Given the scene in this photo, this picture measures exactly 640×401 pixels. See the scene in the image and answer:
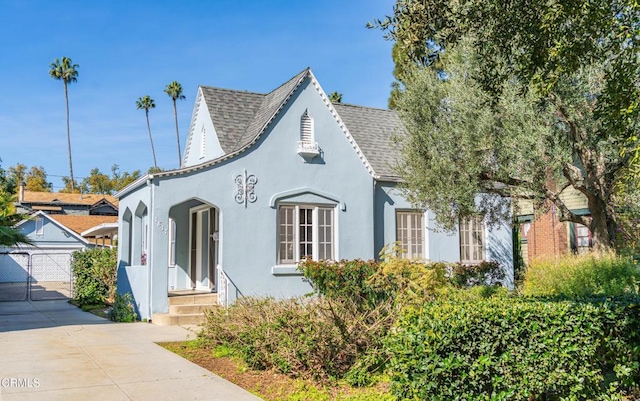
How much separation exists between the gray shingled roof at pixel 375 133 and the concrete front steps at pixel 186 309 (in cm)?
609

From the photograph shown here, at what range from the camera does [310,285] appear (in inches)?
599

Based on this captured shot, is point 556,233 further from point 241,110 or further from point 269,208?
point 241,110

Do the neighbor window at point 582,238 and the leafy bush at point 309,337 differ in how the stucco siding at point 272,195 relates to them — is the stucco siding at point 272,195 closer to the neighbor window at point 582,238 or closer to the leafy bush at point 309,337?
the leafy bush at point 309,337

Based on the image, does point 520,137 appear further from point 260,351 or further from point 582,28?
point 260,351

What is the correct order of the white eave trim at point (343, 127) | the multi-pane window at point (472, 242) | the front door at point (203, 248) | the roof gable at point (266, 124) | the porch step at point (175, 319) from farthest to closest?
the multi-pane window at point (472, 242) < the front door at point (203, 248) < the white eave trim at point (343, 127) < the roof gable at point (266, 124) < the porch step at point (175, 319)

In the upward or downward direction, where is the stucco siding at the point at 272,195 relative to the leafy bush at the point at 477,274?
upward

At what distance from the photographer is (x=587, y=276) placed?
11.7 metres

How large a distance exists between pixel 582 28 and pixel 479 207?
873 centimetres

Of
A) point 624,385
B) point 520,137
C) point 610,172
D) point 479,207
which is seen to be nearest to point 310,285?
point 479,207

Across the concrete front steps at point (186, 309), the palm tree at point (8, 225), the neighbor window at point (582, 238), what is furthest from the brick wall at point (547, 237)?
the palm tree at point (8, 225)

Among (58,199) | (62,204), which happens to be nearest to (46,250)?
(62,204)

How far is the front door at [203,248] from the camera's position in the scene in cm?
1664

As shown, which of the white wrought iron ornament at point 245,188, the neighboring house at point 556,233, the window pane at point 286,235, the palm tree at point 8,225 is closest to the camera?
the palm tree at point 8,225

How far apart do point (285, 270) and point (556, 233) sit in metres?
11.4
